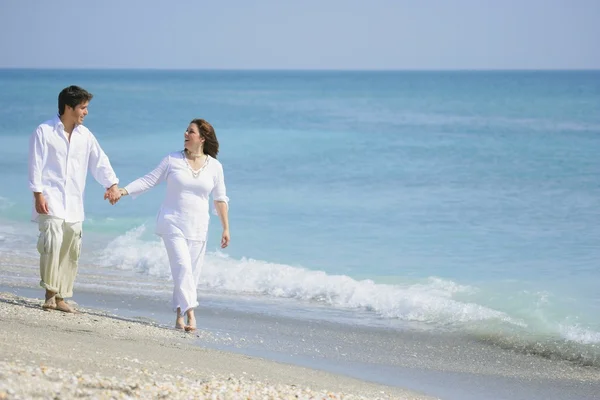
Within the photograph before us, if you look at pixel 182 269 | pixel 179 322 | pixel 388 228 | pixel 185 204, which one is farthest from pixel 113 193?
pixel 388 228

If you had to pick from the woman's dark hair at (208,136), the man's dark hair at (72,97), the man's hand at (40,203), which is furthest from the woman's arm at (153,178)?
the man's dark hair at (72,97)

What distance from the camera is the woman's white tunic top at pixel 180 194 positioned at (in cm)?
786

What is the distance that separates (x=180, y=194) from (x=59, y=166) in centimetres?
98

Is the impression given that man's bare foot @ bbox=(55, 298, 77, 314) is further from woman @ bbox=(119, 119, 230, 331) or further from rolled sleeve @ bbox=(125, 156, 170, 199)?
rolled sleeve @ bbox=(125, 156, 170, 199)

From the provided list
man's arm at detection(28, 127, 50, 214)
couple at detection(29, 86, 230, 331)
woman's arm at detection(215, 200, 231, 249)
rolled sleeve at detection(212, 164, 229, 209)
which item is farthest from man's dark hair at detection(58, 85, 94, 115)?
woman's arm at detection(215, 200, 231, 249)

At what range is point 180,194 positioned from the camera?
25.9 ft

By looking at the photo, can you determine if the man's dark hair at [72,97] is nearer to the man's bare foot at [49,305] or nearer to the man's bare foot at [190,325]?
the man's bare foot at [49,305]

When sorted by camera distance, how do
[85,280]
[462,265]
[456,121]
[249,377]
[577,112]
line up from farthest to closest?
[577,112], [456,121], [462,265], [85,280], [249,377]

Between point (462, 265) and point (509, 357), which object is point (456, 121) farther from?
point (509, 357)

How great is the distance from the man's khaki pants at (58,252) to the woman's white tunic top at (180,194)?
1.94 feet

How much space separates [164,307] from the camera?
948 centimetres

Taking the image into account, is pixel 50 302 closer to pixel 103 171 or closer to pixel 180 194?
pixel 103 171

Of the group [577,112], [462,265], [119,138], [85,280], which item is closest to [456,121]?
[577,112]

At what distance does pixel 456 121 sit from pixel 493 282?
114 feet
